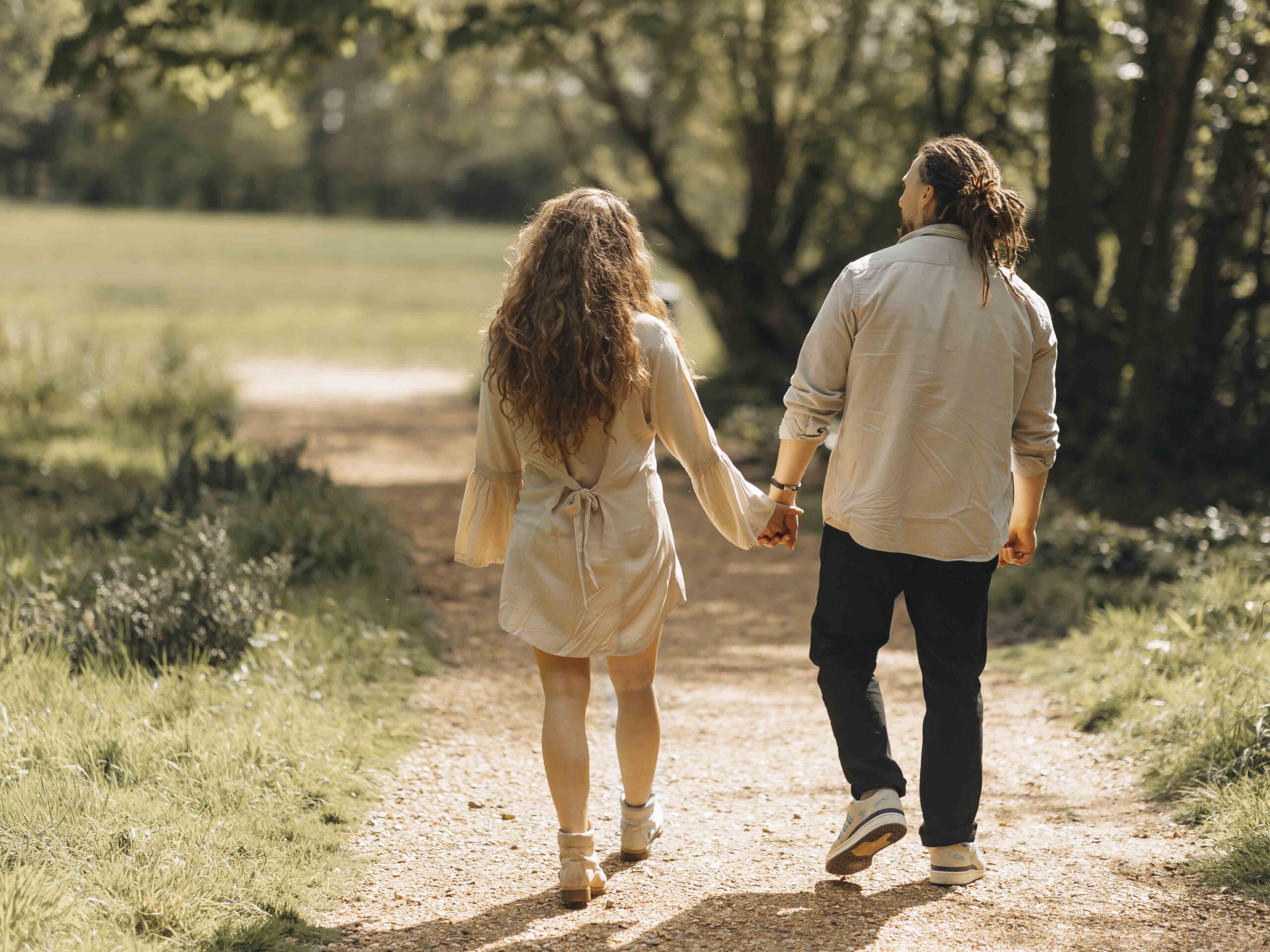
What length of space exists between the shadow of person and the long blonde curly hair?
1253 millimetres

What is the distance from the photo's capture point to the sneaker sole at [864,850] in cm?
336

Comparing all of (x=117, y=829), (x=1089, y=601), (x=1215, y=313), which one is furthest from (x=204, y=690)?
(x=1215, y=313)

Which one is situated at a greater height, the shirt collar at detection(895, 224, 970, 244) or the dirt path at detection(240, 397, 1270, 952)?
the shirt collar at detection(895, 224, 970, 244)

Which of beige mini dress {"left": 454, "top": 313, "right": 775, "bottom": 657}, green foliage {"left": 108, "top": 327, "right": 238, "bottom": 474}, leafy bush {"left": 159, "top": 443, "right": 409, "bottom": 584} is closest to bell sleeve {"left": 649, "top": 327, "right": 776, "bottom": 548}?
beige mini dress {"left": 454, "top": 313, "right": 775, "bottom": 657}

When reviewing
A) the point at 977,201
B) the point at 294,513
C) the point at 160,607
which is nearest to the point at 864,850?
the point at 977,201

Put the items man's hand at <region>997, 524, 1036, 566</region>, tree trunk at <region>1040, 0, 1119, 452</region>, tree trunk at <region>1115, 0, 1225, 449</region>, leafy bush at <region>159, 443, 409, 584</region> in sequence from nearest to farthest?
man's hand at <region>997, 524, 1036, 566</region>, leafy bush at <region>159, 443, 409, 584</region>, tree trunk at <region>1115, 0, 1225, 449</region>, tree trunk at <region>1040, 0, 1119, 452</region>

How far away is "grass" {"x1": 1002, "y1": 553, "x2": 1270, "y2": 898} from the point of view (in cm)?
381

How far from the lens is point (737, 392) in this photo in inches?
547

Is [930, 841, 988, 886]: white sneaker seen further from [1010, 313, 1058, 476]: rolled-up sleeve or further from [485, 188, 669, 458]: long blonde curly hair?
[485, 188, 669, 458]: long blonde curly hair

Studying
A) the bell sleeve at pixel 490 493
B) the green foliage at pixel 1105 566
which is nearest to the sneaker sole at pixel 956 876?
the bell sleeve at pixel 490 493

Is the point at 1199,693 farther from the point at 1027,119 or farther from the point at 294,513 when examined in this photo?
the point at 1027,119

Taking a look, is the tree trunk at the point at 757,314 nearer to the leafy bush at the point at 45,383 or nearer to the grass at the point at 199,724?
the leafy bush at the point at 45,383

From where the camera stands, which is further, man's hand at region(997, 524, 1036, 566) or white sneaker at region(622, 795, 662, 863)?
white sneaker at region(622, 795, 662, 863)

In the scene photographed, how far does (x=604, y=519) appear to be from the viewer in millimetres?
3402
